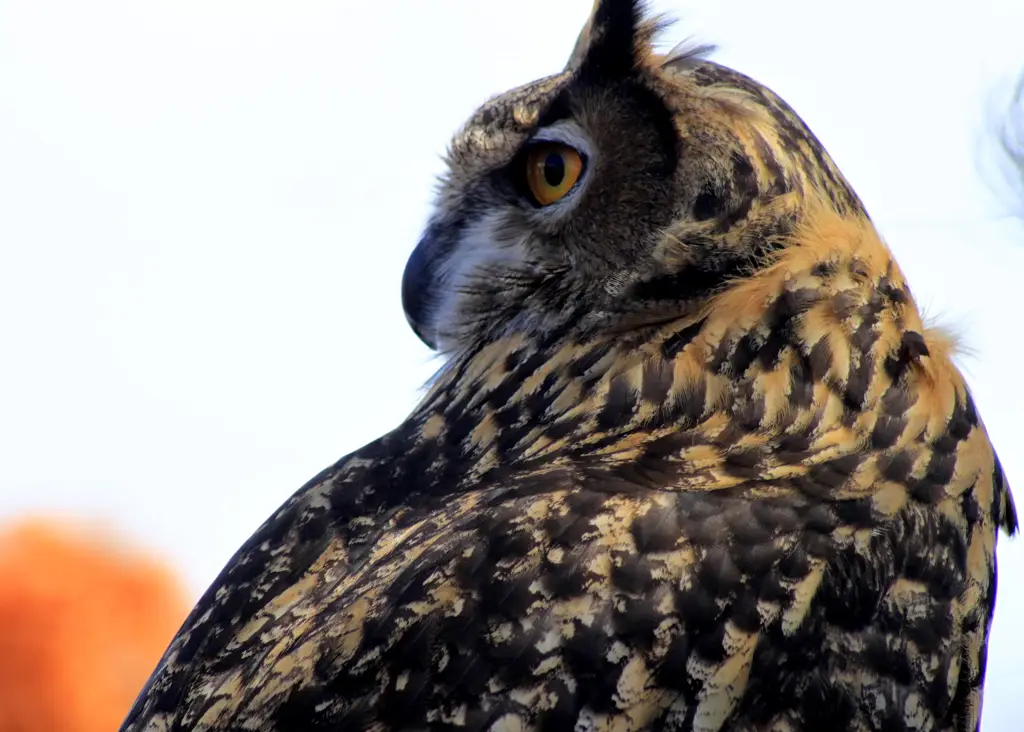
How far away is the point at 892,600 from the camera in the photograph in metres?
1.16

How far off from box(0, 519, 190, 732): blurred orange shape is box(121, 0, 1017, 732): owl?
2.64 m

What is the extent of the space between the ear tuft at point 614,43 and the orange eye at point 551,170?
0.12 meters

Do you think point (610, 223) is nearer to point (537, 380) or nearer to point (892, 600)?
point (537, 380)

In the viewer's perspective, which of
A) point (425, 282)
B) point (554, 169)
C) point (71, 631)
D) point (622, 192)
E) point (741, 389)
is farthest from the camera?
point (71, 631)

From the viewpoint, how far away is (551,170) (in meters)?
1.63

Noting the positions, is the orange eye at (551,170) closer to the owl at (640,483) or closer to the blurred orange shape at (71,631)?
the owl at (640,483)

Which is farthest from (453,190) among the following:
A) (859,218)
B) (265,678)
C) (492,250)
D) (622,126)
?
(265,678)

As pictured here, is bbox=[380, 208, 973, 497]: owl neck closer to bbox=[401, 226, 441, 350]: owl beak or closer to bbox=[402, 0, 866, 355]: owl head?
bbox=[402, 0, 866, 355]: owl head

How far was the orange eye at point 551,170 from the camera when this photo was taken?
5.22 ft

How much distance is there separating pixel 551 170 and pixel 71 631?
2.99m

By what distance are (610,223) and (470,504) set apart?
461 mm

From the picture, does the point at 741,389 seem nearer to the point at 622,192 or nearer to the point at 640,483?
the point at 640,483

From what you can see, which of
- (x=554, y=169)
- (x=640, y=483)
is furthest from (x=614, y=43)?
(x=640, y=483)

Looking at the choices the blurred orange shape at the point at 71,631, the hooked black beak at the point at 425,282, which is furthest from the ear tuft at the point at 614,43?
the blurred orange shape at the point at 71,631
